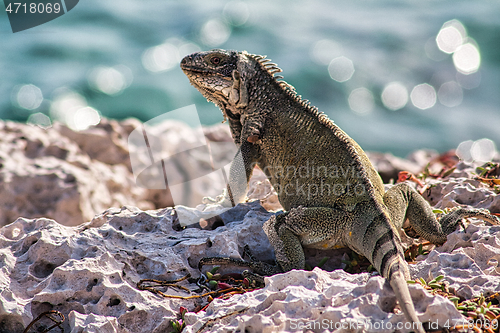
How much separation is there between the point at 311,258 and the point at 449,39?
59.2ft

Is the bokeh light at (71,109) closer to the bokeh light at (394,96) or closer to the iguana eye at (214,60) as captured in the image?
the iguana eye at (214,60)

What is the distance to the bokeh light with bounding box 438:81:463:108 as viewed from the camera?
16031mm

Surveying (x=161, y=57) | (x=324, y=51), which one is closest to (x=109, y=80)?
(x=161, y=57)

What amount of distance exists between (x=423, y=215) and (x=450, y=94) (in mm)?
14175

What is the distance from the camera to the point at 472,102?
629 inches

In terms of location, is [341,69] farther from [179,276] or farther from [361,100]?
[179,276]

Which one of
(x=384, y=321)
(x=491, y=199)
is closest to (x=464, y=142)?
(x=491, y=199)

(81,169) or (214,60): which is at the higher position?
(214,60)

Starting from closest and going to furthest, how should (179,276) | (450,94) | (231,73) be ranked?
(179,276) < (231,73) < (450,94)

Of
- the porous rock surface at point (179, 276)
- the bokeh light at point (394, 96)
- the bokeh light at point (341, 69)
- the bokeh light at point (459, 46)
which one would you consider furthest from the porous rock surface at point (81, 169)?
Answer: the bokeh light at point (459, 46)

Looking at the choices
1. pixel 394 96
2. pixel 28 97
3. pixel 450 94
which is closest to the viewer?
pixel 28 97

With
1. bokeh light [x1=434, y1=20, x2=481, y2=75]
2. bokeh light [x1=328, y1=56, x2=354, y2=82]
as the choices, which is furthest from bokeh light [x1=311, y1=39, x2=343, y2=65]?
bokeh light [x1=434, y1=20, x2=481, y2=75]

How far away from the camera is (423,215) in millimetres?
3797

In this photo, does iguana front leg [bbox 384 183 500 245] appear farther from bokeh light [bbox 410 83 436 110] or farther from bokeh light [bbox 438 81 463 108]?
bokeh light [bbox 438 81 463 108]
